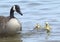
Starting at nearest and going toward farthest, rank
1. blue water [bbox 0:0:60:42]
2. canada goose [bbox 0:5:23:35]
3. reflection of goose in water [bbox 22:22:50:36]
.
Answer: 1. blue water [bbox 0:0:60:42]
2. reflection of goose in water [bbox 22:22:50:36]
3. canada goose [bbox 0:5:23:35]

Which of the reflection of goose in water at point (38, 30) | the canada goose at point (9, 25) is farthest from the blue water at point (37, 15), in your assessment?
the canada goose at point (9, 25)

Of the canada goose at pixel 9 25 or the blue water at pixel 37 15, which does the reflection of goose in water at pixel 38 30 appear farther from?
the canada goose at pixel 9 25

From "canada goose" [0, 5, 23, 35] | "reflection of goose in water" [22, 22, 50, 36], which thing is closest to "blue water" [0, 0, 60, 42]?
"reflection of goose in water" [22, 22, 50, 36]

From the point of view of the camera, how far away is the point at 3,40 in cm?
1032

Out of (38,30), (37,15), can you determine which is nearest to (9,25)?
(38,30)

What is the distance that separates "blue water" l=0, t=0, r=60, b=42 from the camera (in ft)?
33.8

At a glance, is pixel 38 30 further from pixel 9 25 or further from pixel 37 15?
pixel 37 15


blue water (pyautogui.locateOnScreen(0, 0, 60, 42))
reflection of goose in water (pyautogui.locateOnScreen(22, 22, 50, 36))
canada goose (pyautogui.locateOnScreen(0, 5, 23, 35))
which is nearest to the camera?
blue water (pyautogui.locateOnScreen(0, 0, 60, 42))

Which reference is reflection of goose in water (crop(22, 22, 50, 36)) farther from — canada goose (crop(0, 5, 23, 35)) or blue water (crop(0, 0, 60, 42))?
canada goose (crop(0, 5, 23, 35))

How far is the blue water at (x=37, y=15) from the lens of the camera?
10312mm

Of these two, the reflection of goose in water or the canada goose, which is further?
the canada goose

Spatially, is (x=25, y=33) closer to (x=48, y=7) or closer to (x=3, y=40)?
(x=3, y=40)

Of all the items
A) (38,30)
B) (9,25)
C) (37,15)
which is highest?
(37,15)

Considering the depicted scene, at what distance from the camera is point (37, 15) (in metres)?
12.5
